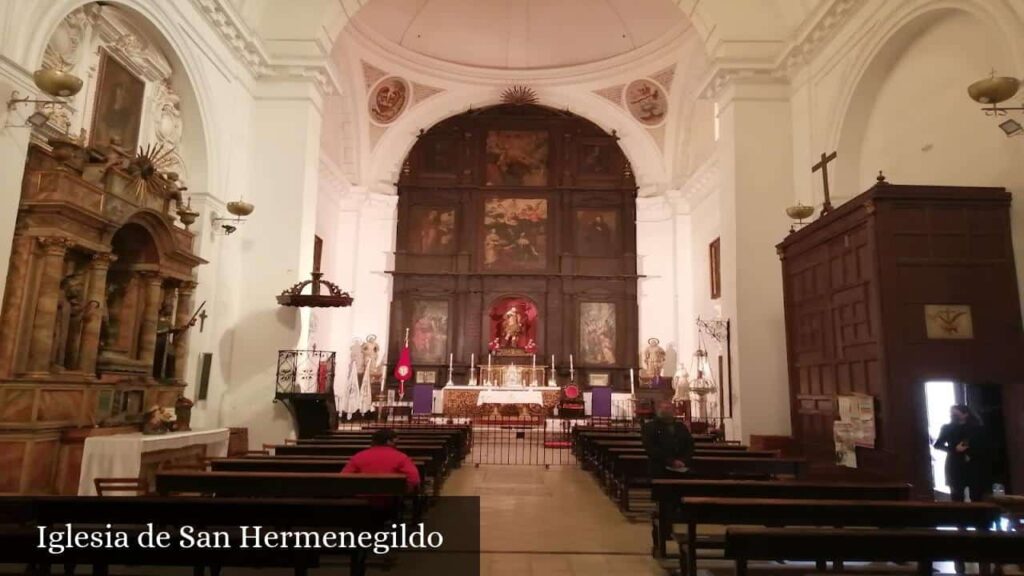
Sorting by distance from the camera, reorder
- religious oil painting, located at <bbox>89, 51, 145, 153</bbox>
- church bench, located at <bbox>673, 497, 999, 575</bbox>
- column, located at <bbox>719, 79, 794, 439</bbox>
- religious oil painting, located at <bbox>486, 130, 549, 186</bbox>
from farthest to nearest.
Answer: religious oil painting, located at <bbox>486, 130, 549, 186</bbox> → column, located at <bbox>719, 79, 794, 439</bbox> → religious oil painting, located at <bbox>89, 51, 145, 153</bbox> → church bench, located at <bbox>673, 497, 999, 575</bbox>

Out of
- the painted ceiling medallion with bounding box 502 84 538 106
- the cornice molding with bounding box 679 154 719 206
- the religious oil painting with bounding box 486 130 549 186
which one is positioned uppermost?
the painted ceiling medallion with bounding box 502 84 538 106

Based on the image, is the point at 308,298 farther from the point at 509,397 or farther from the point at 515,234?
the point at 515,234

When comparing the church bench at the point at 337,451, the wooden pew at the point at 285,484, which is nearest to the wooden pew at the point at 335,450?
the church bench at the point at 337,451

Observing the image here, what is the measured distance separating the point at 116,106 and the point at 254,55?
332 cm

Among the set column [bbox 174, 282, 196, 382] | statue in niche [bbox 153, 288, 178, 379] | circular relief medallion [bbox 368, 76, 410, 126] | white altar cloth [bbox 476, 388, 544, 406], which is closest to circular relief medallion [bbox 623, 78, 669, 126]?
circular relief medallion [bbox 368, 76, 410, 126]

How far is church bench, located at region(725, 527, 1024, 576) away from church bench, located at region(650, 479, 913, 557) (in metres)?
1.43

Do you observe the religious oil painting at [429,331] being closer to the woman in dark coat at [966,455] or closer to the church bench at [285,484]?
the church bench at [285,484]

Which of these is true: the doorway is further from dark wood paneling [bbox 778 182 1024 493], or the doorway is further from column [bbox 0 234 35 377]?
column [bbox 0 234 35 377]

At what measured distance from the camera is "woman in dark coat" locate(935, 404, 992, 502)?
5836 mm

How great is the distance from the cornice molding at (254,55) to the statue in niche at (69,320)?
5.16 metres

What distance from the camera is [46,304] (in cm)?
670

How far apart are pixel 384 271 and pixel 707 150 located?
10.6 meters

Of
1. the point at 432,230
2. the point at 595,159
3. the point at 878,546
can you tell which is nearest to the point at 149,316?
the point at 878,546

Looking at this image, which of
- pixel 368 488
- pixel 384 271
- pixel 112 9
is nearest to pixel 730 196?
pixel 368 488
